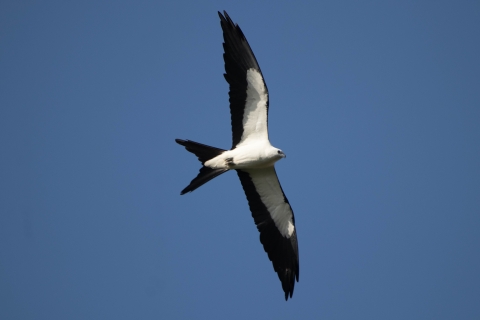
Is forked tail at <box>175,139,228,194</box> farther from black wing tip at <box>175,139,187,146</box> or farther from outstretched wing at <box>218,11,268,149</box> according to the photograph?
outstretched wing at <box>218,11,268,149</box>

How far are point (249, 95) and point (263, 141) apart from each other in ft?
3.11

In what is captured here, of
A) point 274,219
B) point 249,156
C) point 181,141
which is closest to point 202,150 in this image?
point 181,141

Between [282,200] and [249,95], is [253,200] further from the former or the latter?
[249,95]

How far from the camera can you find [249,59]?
999cm

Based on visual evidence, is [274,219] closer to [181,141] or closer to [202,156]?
[202,156]

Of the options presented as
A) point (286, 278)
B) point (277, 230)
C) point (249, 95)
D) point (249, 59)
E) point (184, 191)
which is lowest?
point (286, 278)

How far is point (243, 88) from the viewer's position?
33.4ft

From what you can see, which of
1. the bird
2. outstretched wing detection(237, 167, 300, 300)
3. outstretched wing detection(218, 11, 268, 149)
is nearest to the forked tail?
the bird

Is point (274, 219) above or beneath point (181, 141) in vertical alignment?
beneath

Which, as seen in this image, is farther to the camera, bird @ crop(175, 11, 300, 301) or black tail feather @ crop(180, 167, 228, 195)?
bird @ crop(175, 11, 300, 301)

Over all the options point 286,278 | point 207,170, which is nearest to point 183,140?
point 207,170

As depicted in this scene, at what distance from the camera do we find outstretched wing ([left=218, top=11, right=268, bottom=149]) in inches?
392

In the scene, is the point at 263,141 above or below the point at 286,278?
above

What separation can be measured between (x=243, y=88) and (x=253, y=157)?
1.32m
